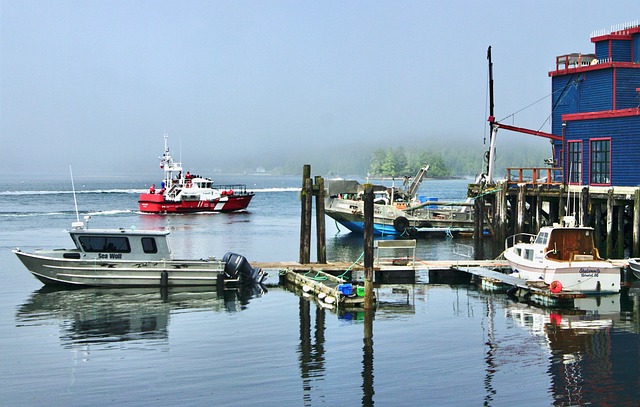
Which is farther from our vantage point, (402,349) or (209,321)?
(209,321)

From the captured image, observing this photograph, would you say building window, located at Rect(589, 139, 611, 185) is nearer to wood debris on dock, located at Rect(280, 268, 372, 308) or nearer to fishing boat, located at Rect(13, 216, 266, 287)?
wood debris on dock, located at Rect(280, 268, 372, 308)

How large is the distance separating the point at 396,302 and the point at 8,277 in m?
18.2

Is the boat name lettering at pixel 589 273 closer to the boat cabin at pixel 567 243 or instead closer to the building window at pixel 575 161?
the boat cabin at pixel 567 243

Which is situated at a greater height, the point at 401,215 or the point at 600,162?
the point at 600,162

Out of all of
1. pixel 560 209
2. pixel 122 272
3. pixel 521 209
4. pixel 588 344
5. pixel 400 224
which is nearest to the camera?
pixel 588 344

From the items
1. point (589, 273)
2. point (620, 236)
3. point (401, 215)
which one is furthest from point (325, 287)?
point (401, 215)

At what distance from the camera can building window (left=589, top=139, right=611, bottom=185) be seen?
42844 mm

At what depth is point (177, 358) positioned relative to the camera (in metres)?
22.5

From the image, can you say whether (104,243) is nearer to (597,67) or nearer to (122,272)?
(122,272)

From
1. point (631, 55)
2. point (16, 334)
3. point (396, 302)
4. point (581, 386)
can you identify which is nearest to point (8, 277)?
point (16, 334)

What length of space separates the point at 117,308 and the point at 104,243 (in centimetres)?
423

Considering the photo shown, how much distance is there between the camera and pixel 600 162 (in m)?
43.5

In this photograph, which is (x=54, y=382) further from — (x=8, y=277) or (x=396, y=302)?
(x=8, y=277)

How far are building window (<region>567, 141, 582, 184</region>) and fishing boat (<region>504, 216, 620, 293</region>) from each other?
537 inches
